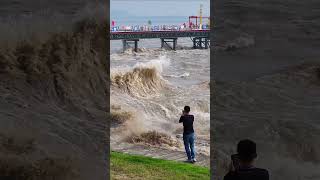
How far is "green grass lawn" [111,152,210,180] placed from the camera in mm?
8266

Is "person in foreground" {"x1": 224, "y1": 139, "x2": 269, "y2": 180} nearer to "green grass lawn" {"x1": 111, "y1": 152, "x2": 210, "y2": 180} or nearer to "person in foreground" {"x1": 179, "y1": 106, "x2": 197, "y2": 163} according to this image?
"green grass lawn" {"x1": 111, "y1": 152, "x2": 210, "y2": 180}

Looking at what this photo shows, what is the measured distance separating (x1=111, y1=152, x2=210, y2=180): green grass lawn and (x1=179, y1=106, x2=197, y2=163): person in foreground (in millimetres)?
324

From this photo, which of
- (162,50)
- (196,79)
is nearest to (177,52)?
(162,50)

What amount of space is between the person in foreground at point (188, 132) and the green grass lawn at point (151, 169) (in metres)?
0.32

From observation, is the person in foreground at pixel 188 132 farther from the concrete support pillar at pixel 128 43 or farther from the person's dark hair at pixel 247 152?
the concrete support pillar at pixel 128 43

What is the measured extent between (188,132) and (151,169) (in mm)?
1261

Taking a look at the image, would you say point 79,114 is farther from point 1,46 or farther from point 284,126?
point 284,126

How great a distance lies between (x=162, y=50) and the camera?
5222cm

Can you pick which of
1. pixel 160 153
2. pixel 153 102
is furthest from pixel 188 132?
pixel 153 102

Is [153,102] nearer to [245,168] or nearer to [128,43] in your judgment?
[245,168]

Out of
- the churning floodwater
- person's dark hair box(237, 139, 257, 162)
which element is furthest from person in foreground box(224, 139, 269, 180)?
the churning floodwater

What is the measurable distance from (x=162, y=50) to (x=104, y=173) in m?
46.8

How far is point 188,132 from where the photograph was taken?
9664 millimetres

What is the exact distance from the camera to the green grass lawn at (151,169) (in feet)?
27.1
